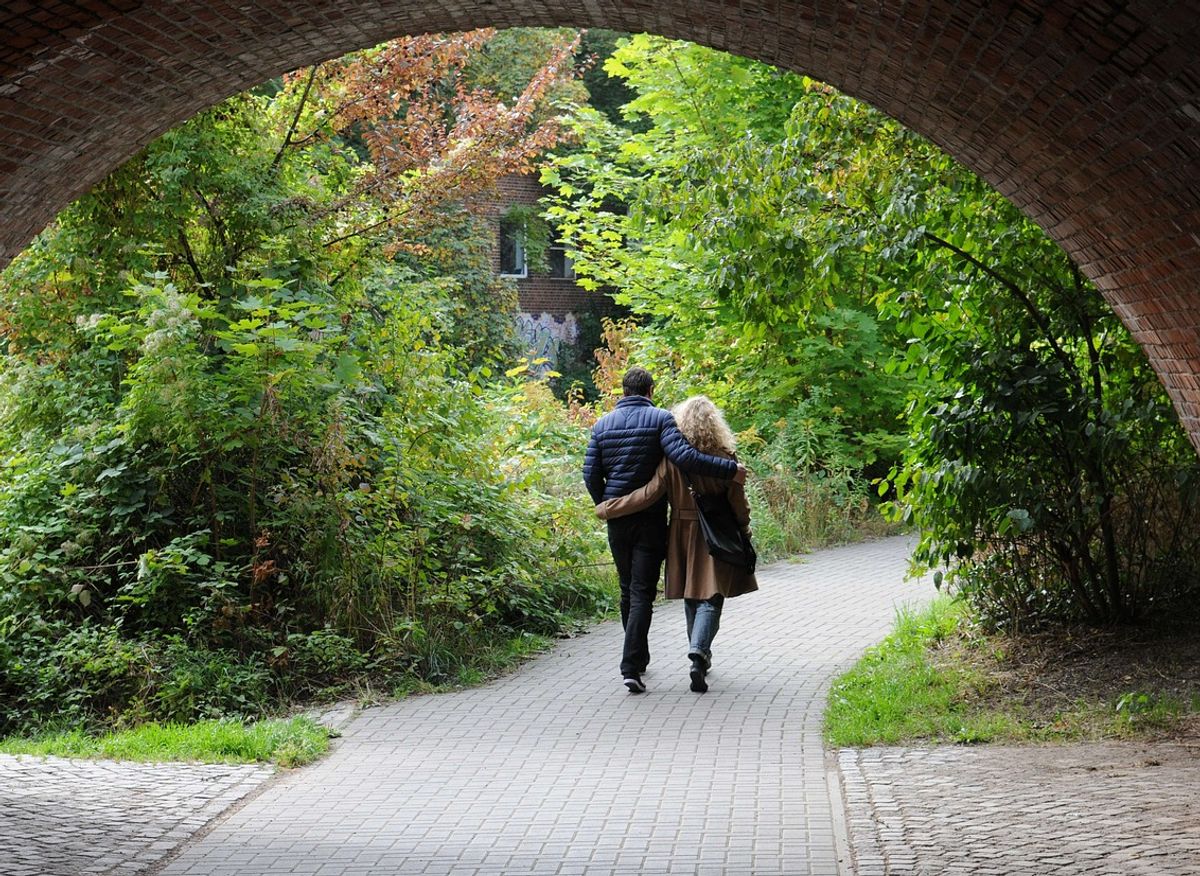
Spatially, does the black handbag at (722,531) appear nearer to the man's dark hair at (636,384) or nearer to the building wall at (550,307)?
the man's dark hair at (636,384)

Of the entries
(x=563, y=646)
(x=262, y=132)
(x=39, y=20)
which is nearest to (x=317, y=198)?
(x=262, y=132)

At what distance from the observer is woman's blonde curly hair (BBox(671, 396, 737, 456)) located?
32.0 ft

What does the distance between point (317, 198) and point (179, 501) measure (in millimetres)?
2925

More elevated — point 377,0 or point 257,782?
point 377,0

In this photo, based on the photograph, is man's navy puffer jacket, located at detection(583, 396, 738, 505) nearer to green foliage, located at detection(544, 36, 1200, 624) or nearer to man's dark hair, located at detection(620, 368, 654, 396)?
man's dark hair, located at detection(620, 368, 654, 396)

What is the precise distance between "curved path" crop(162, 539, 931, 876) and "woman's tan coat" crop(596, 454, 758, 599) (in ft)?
2.44

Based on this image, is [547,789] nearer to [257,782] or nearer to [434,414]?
[257,782]

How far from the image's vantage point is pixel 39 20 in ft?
15.8

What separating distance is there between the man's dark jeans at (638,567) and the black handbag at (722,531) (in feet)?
1.05

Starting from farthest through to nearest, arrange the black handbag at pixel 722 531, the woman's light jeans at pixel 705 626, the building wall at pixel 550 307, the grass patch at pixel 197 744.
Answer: the building wall at pixel 550 307 < the woman's light jeans at pixel 705 626 < the black handbag at pixel 722 531 < the grass patch at pixel 197 744

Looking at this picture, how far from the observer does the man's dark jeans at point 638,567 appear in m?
9.74

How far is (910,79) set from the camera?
19.3 feet

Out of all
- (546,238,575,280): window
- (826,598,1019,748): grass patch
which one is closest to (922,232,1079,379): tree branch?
(826,598,1019,748): grass patch

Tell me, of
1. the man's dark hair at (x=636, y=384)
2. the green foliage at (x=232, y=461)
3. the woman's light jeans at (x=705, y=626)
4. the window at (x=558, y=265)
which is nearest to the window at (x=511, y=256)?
the window at (x=558, y=265)
